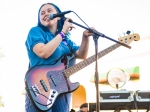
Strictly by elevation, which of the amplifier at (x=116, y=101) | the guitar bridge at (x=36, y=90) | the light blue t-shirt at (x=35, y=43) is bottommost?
the amplifier at (x=116, y=101)

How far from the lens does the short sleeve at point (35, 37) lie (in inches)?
52.5

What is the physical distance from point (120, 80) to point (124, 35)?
4.72 feet

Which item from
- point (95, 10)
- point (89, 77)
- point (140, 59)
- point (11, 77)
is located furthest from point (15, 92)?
point (95, 10)

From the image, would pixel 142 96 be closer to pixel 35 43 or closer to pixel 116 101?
pixel 116 101

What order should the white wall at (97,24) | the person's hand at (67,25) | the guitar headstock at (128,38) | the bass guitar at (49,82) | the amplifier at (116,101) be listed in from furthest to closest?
the white wall at (97,24), the amplifier at (116,101), the guitar headstock at (128,38), the person's hand at (67,25), the bass guitar at (49,82)

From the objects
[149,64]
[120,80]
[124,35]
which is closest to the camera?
[124,35]

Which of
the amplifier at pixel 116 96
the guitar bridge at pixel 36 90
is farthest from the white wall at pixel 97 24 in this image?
the guitar bridge at pixel 36 90

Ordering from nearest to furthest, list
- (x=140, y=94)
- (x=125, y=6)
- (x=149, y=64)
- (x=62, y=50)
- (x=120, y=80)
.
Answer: (x=62, y=50) → (x=140, y=94) → (x=120, y=80) → (x=125, y=6) → (x=149, y=64)

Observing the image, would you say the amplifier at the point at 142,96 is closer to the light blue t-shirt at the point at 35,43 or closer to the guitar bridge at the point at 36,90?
the light blue t-shirt at the point at 35,43

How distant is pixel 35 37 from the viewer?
52.9 inches

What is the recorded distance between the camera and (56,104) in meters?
1.30

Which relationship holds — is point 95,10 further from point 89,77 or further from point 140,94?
point 89,77

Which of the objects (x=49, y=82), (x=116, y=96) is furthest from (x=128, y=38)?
(x=116, y=96)

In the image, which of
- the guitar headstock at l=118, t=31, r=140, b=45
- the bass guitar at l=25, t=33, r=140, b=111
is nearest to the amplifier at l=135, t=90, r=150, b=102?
the guitar headstock at l=118, t=31, r=140, b=45
